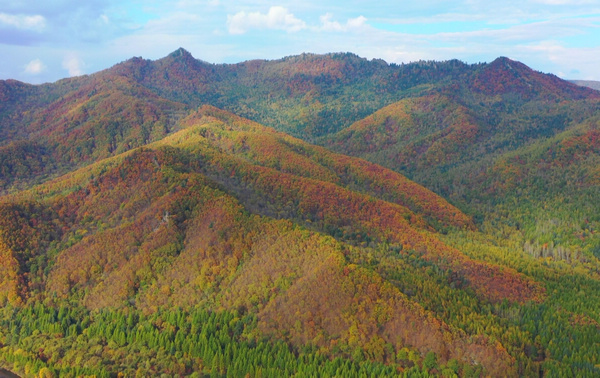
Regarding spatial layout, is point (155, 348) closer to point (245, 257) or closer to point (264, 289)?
point (264, 289)

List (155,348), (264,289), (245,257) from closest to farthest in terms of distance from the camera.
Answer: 1. (155,348)
2. (264,289)
3. (245,257)

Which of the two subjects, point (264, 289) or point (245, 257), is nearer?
point (264, 289)

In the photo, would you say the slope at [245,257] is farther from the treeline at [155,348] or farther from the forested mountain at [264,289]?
the treeline at [155,348]

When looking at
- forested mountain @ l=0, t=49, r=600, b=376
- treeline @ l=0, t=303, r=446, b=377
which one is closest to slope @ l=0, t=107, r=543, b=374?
forested mountain @ l=0, t=49, r=600, b=376

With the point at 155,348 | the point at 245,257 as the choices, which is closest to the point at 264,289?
the point at 245,257

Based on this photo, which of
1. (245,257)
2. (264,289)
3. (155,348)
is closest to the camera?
(155,348)

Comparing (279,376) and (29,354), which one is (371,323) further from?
(29,354)

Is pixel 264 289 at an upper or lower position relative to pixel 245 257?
lower

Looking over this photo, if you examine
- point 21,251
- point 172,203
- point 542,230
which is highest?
point 172,203

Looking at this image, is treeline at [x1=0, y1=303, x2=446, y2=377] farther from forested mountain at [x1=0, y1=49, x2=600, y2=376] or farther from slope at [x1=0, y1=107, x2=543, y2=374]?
slope at [x1=0, y1=107, x2=543, y2=374]

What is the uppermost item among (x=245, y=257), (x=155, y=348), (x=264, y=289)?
(x=245, y=257)

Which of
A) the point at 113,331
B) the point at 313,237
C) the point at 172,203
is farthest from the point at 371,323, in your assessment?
the point at 172,203
